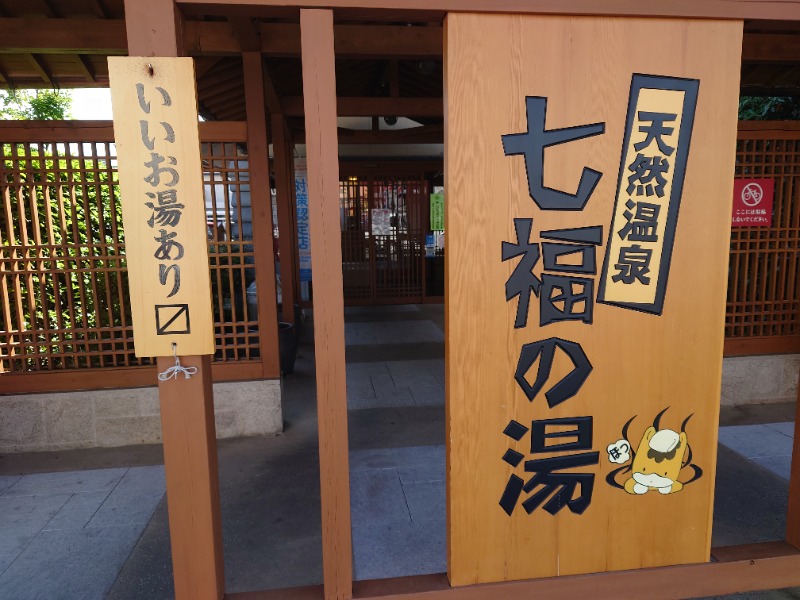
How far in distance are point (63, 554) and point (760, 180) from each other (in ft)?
22.1

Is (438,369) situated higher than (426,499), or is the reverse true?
(438,369)

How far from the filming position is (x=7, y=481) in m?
4.15

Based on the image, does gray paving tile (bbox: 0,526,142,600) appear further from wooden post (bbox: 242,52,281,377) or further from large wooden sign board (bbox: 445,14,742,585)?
large wooden sign board (bbox: 445,14,742,585)

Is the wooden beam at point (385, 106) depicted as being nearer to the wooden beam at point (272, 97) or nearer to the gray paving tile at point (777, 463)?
the wooden beam at point (272, 97)

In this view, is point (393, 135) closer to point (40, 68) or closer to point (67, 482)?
point (40, 68)

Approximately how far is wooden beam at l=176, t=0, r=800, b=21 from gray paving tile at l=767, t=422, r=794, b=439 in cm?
407

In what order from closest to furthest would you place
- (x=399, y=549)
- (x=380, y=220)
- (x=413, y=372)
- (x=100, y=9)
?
(x=399, y=549) < (x=100, y=9) < (x=413, y=372) < (x=380, y=220)

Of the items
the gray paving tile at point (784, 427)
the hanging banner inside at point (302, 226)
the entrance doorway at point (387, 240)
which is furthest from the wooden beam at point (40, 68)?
the gray paving tile at point (784, 427)

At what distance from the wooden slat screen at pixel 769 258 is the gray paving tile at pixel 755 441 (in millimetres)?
968

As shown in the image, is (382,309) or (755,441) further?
(382,309)

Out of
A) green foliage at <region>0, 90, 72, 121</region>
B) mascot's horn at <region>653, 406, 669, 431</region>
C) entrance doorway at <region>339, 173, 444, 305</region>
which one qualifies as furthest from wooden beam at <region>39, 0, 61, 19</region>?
green foliage at <region>0, 90, 72, 121</region>

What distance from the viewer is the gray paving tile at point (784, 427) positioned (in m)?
4.87

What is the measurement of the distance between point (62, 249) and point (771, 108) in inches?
402

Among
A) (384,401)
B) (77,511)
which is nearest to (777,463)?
(384,401)
